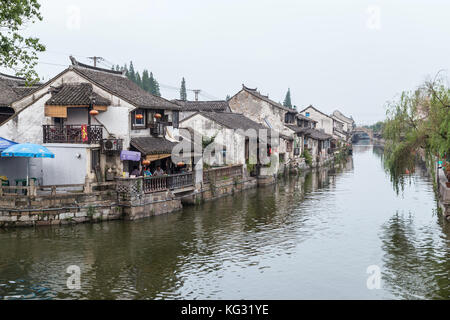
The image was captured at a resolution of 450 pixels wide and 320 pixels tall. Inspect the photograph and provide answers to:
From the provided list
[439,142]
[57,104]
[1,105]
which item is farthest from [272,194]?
[1,105]

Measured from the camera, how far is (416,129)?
27.5 metres

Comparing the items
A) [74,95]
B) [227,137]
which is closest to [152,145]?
[74,95]

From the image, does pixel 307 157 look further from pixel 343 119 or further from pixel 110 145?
pixel 343 119

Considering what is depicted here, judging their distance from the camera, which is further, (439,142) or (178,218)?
(178,218)

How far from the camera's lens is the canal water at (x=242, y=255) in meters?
15.7

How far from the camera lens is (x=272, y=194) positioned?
39.2 m

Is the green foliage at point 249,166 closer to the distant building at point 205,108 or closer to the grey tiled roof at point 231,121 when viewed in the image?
the grey tiled roof at point 231,121

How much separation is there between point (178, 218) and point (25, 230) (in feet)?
28.3

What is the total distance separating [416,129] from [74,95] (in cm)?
2120

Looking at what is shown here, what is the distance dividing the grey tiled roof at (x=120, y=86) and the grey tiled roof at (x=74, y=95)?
78 centimetres

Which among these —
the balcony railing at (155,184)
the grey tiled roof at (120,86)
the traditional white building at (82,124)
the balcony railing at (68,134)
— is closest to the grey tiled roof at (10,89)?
the traditional white building at (82,124)

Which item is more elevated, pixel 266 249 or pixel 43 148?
pixel 43 148
